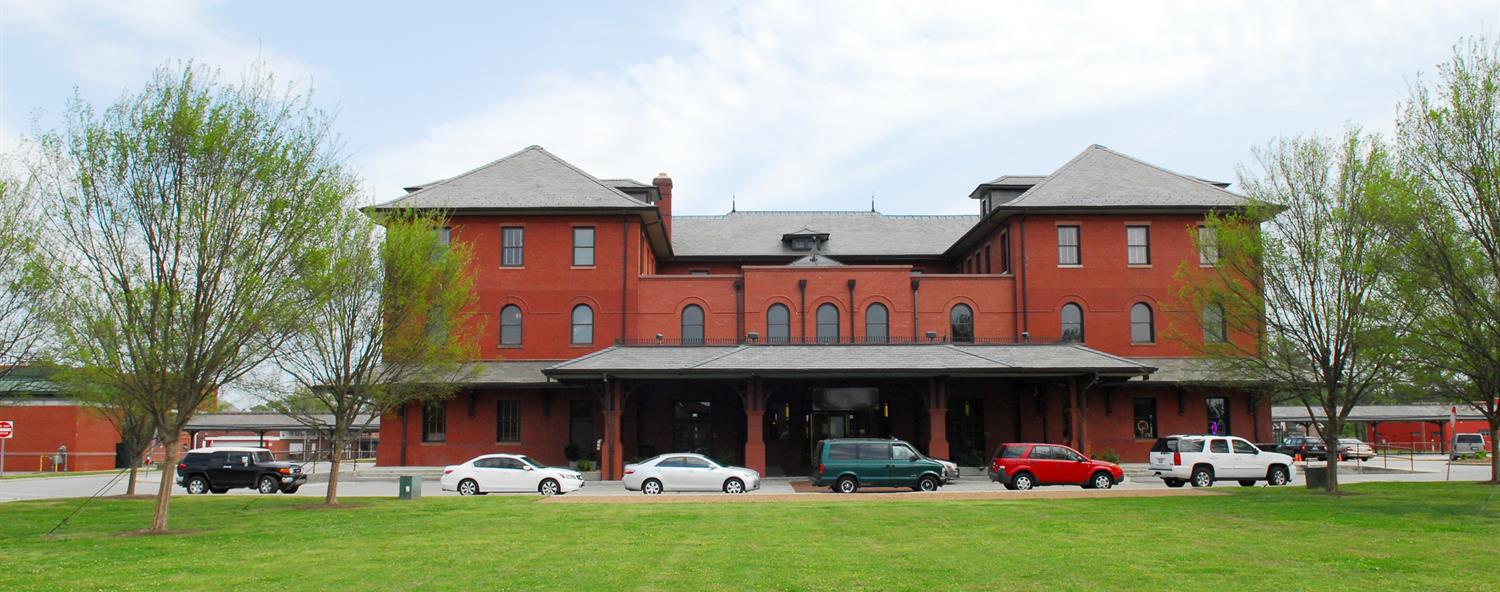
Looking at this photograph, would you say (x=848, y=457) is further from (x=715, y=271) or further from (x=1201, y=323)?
(x=715, y=271)

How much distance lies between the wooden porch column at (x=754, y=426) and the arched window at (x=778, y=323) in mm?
6755

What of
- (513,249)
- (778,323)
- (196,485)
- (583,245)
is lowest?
(196,485)

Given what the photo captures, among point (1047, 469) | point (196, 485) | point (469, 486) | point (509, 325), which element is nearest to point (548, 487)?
point (469, 486)

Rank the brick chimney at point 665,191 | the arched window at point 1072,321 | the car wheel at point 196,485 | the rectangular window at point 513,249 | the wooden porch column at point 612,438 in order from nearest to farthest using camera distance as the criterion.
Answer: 1. the car wheel at point 196,485
2. the wooden porch column at point 612,438
3. the rectangular window at point 513,249
4. the arched window at point 1072,321
5. the brick chimney at point 665,191

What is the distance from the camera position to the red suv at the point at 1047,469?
95.8ft

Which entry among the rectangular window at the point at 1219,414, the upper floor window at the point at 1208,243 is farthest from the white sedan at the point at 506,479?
the rectangular window at the point at 1219,414

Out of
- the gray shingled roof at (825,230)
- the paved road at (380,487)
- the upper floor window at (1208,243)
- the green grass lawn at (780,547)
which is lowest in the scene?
the paved road at (380,487)

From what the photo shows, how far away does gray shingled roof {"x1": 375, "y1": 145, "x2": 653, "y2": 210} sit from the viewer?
39.8 metres

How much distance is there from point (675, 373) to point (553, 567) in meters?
19.7

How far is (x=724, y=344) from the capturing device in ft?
127

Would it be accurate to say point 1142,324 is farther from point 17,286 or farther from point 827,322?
point 17,286

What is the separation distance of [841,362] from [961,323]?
29.3 ft

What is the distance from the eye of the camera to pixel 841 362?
33.8 m

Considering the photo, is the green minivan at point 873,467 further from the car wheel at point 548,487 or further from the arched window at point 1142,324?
the arched window at point 1142,324
